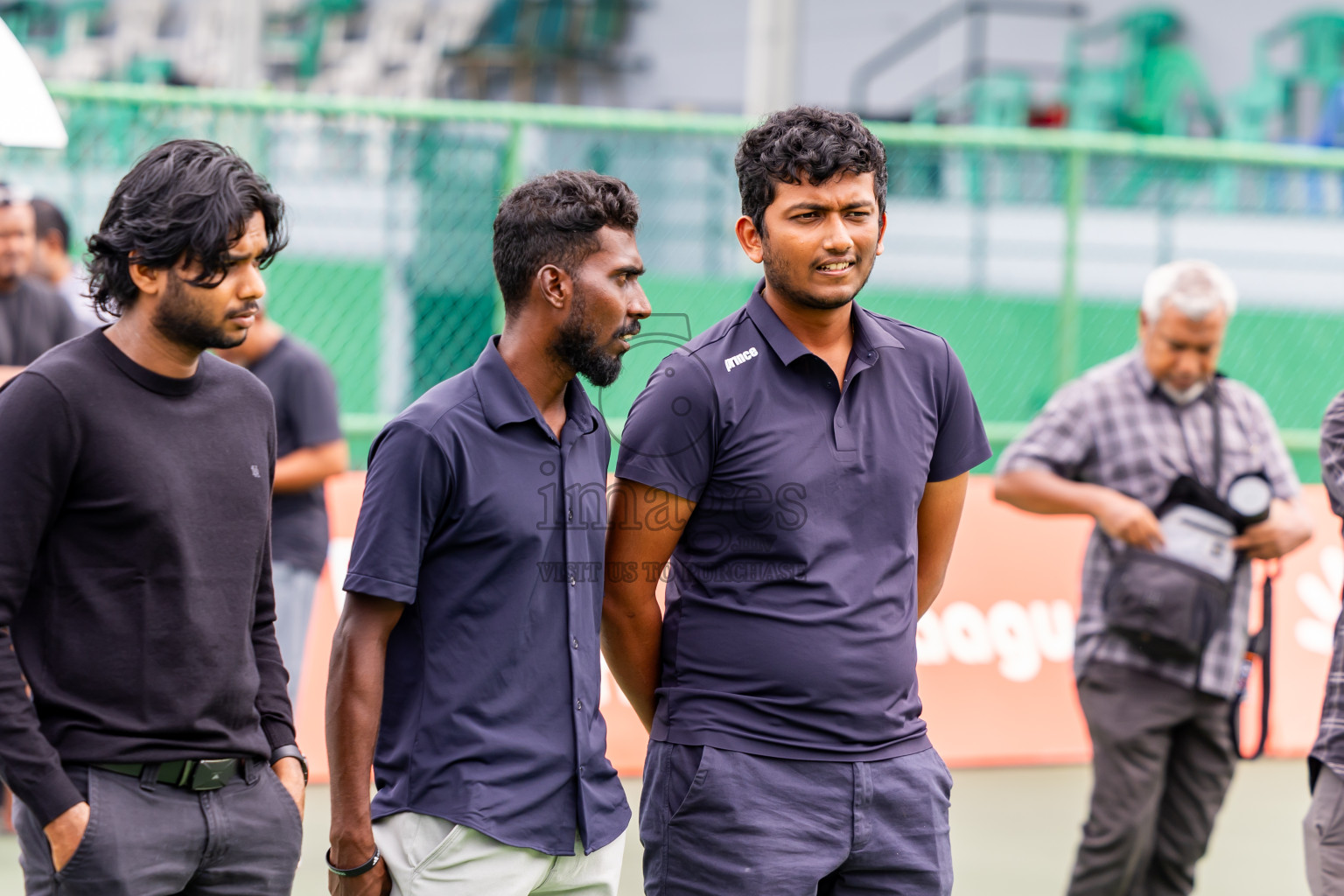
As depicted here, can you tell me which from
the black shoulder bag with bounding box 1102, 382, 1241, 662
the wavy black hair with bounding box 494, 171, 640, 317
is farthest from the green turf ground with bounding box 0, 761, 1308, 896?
the wavy black hair with bounding box 494, 171, 640, 317

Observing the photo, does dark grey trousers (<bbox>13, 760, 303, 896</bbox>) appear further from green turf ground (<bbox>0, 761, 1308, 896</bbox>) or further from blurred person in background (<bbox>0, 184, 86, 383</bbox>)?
blurred person in background (<bbox>0, 184, 86, 383</bbox>)

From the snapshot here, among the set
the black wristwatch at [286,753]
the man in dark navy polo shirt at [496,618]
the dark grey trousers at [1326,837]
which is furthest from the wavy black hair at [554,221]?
the dark grey trousers at [1326,837]

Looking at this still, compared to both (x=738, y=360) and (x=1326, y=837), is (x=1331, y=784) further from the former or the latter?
(x=738, y=360)

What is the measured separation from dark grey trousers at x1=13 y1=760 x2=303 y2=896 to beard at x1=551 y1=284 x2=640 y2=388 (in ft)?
3.12

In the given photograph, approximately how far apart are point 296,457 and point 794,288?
9.06 ft

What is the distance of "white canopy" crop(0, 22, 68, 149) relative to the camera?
2627mm

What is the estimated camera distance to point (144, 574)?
2.55 meters

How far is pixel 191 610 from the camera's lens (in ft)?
8.52

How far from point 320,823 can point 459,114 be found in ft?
11.1

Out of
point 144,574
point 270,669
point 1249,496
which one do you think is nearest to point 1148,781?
point 1249,496

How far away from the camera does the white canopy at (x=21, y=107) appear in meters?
2.63

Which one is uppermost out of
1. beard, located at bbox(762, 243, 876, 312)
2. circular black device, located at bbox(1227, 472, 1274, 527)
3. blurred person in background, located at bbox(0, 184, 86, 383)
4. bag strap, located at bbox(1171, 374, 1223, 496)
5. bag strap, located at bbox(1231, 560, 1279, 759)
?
beard, located at bbox(762, 243, 876, 312)

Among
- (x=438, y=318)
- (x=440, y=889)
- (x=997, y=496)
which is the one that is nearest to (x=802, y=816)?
(x=440, y=889)

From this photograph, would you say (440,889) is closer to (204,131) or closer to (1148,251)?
(204,131)
